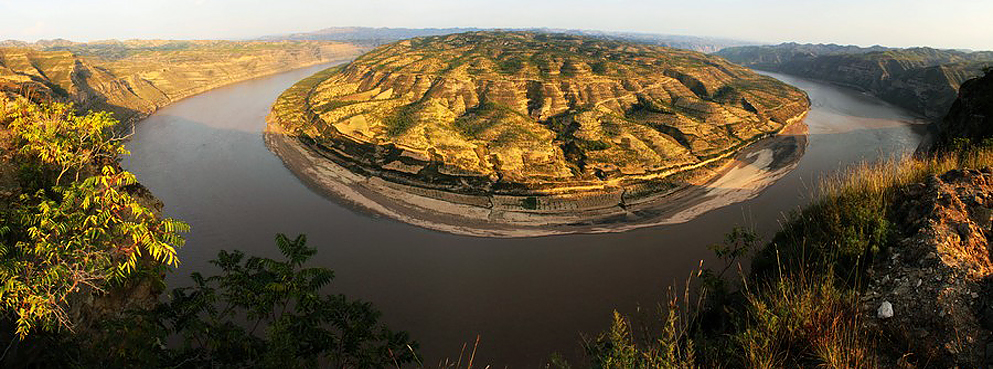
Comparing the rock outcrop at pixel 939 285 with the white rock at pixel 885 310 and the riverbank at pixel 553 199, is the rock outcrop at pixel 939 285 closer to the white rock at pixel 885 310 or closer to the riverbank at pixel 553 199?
the white rock at pixel 885 310

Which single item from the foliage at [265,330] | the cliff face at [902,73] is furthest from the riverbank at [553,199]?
the cliff face at [902,73]

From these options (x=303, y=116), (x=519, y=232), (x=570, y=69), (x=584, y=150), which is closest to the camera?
(x=519, y=232)

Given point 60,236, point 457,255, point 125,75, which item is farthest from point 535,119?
point 125,75

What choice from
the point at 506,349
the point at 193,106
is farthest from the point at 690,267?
the point at 193,106

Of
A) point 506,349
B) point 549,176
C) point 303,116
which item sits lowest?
point 506,349

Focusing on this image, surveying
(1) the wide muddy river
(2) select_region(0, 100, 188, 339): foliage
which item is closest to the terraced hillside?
(1) the wide muddy river

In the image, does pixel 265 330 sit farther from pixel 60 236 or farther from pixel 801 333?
pixel 801 333

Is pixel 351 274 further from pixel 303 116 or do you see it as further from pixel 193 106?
pixel 193 106

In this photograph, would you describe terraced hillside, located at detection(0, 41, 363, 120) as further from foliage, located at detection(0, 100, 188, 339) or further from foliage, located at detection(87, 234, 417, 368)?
foliage, located at detection(87, 234, 417, 368)

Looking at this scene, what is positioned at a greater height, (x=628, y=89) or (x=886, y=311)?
(x=628, y=89)
